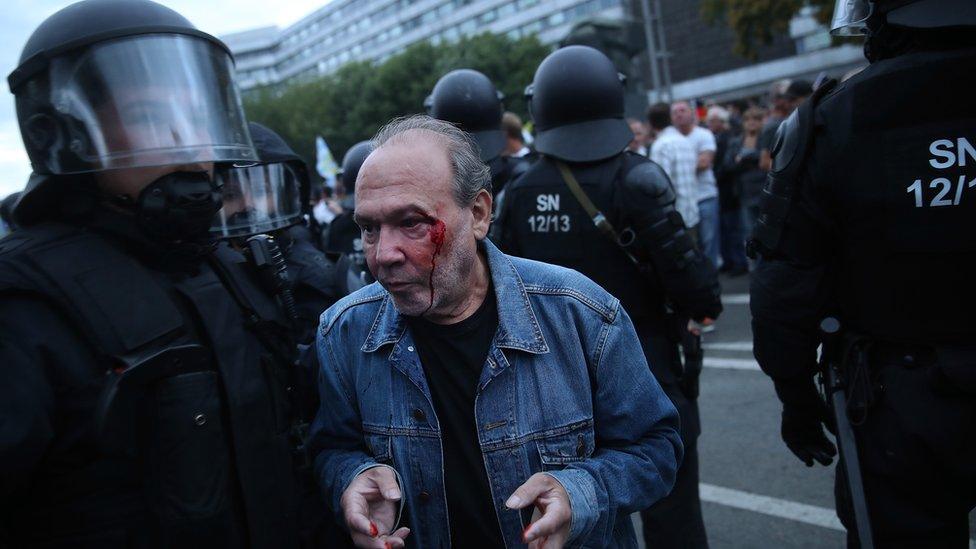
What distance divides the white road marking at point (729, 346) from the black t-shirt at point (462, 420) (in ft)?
15.9

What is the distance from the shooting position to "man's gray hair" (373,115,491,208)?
166cm

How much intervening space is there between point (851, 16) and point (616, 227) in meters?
1.12

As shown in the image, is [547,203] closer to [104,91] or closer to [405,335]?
[405,335]

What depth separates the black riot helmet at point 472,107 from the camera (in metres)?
4.22

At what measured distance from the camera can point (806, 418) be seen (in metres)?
2.28

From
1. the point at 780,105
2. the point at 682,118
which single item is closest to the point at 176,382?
the point at 780,105

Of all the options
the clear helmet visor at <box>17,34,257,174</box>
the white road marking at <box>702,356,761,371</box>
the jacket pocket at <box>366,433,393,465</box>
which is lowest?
the white road marking at <box>702,356,761,371</box>

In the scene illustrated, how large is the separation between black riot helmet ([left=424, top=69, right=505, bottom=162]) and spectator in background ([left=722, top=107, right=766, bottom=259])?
4.69 metres

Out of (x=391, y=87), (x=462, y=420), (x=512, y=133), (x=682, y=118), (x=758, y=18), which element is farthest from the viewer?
(x=391, y=87)

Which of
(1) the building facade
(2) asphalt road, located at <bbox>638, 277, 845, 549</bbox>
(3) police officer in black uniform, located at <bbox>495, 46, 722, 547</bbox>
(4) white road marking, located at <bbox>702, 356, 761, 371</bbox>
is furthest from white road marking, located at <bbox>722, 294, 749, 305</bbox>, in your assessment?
(1) the building facade

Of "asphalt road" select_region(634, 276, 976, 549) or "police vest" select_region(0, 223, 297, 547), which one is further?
"asphalt road" select_region(634, 276, 976, 549)

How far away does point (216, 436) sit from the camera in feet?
4.98

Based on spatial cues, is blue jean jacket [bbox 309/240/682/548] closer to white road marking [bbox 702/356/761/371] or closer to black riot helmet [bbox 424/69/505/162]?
black riot helmet [bbox 424/69/505/162]

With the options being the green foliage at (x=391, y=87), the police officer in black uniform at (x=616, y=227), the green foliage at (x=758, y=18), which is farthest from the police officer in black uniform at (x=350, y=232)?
the green foliage at (x=391, y=87)
